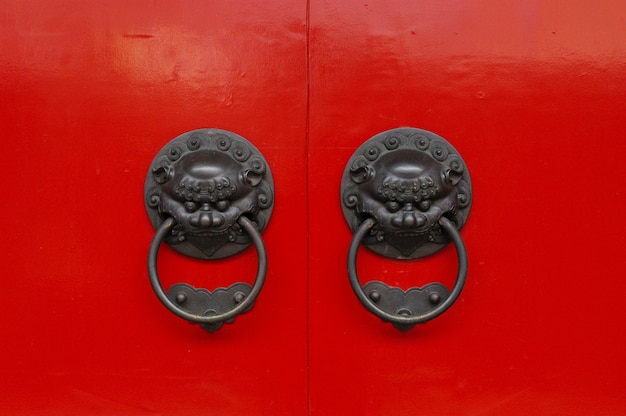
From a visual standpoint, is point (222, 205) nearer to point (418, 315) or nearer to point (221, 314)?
point (221, 314)

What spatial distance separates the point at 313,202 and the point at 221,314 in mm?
179

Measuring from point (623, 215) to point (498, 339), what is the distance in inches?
8.7

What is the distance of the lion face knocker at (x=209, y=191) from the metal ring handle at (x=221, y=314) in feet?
0.09

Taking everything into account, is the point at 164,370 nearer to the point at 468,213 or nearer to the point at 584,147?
the point at 468,213

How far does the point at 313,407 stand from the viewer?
0.73 metres

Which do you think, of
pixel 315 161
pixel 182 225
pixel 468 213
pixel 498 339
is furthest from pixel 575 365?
pixel 182 225

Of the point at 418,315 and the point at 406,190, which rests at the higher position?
the point at 406,190

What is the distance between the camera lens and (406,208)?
0.65 m

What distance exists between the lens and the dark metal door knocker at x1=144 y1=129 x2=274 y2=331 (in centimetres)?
65

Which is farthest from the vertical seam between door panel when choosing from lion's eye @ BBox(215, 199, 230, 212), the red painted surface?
lion's eye @ BBox(215, 199, 230, 212)

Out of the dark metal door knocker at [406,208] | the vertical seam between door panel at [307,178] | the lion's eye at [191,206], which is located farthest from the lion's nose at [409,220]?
the lion's eye at [191,206]

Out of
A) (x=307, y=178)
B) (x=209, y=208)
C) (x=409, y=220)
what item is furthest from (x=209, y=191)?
(x=409, y=220)

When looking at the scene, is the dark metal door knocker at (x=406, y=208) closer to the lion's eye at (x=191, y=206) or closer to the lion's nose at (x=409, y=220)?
the lion's nose at (x=409, y=220)

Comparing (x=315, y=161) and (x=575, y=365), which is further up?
(x=315, y=161)
